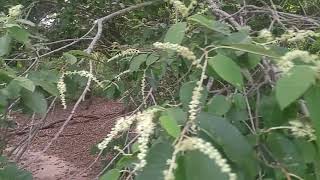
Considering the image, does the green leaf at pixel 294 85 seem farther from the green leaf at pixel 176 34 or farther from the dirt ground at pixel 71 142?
the dirt ground at pixel 71 142

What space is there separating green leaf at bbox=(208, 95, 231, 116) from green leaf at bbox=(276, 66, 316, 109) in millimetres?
225

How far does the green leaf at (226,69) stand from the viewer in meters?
0.92

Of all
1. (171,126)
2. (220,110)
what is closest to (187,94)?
(220,110)

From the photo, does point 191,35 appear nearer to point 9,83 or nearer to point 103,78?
point 9,83

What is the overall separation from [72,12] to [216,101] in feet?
9.37

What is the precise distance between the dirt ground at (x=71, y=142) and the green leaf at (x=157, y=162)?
13.9 feet

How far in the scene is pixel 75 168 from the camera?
564cm

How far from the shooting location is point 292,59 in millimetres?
941

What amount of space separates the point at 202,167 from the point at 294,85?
0.20 m

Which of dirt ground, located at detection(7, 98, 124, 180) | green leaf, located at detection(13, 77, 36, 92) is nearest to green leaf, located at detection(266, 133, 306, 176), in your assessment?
green leaf, located at detection(13, 77, 36, 92)

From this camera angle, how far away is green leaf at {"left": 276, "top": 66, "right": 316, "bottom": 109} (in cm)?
80

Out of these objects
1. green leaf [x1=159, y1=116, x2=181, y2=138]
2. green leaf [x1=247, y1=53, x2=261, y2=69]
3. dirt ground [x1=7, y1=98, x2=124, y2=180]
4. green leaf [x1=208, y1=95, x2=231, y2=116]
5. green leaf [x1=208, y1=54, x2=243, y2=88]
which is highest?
green leaf [x1=208, y1=54, x2=243, y2=88]

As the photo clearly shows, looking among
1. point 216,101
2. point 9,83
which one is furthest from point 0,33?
point 216,101

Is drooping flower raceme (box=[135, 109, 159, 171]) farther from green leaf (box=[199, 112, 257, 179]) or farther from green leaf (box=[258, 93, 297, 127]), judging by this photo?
green leaf (box=[258, 93, 297, 127])
